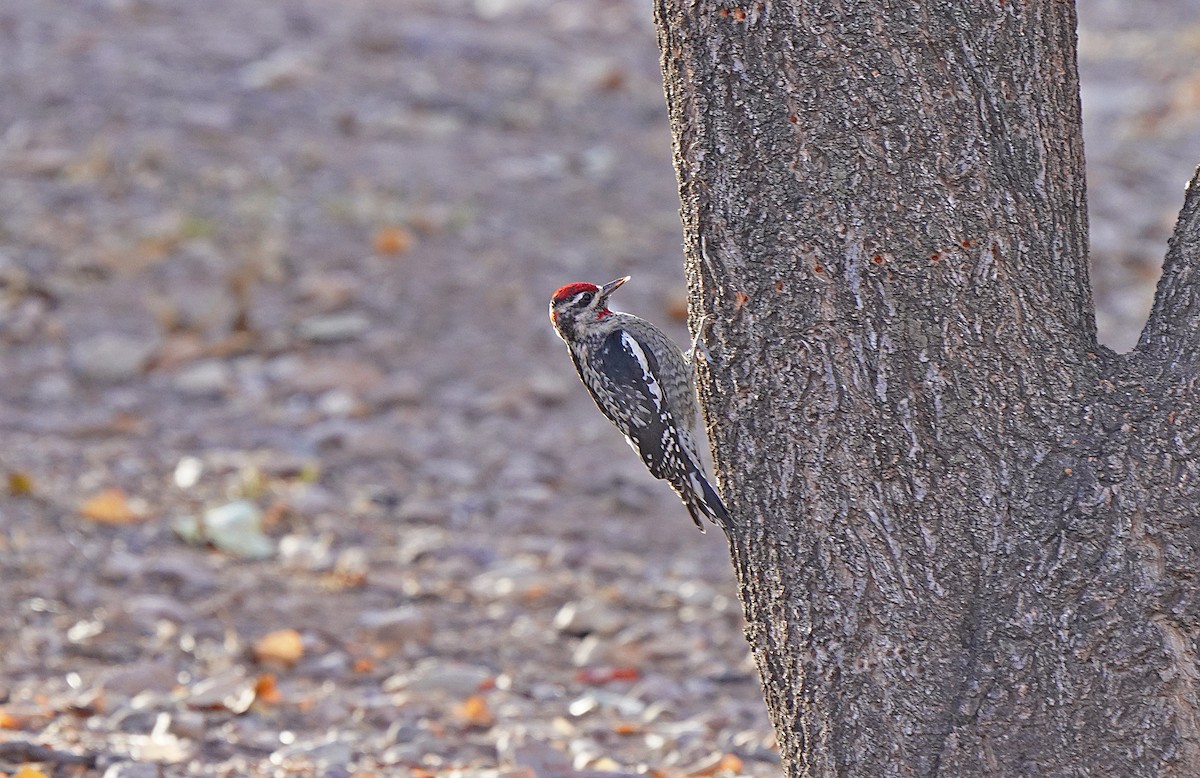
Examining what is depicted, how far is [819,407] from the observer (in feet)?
9.06

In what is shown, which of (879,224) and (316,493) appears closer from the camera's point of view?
(879,224)

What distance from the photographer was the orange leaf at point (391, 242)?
25.9 feet

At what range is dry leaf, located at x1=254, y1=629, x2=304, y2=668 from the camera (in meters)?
4.71

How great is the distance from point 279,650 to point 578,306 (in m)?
1.48

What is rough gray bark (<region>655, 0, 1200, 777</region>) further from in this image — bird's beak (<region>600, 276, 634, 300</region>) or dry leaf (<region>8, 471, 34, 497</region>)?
dry leaf (<region>8, 471, 34, 497</region>)

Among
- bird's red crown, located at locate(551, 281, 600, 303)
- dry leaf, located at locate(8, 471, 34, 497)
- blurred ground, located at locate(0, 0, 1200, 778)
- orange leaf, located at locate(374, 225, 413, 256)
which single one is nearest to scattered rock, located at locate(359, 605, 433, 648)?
blurred ground, located at locate(0, 0, 1200, 778)

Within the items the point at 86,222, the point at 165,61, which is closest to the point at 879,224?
the point at 86,222

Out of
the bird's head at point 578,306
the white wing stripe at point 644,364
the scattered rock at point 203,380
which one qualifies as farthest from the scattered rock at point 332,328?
the white wing stripe at point 644,364

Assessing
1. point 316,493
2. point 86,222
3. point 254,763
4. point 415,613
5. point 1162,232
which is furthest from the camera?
point 1162,232

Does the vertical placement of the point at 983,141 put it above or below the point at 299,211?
below

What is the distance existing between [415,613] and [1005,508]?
285cm

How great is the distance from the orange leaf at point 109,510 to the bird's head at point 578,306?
2.05 meters

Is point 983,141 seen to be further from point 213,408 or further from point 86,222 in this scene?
point 86,222

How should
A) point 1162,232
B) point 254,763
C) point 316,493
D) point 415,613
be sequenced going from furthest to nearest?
point 1162,232 → point 316,493 → point 415,613 → point 254,763
